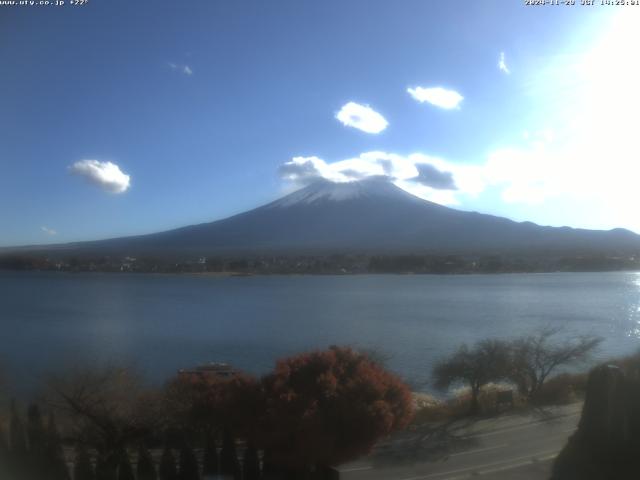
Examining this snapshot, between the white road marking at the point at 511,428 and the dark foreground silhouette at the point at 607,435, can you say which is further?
the white road marking at the point at 511,428

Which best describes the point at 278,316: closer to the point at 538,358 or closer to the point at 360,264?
the point at 538,358

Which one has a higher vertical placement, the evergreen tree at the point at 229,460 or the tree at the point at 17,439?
the tree at the point at 17,439

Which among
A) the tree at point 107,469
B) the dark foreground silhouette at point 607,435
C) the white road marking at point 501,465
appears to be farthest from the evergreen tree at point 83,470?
the dark foreground silhouette at point 607,435

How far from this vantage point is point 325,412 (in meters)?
4.42

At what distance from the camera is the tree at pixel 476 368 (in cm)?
776

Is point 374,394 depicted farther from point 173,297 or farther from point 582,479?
point 173,297

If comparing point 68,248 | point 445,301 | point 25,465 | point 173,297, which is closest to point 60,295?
point 68,248

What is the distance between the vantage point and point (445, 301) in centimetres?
2100

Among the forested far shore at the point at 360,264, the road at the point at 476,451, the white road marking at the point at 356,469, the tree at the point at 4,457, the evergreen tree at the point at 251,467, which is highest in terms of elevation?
the forested far shore at the point at 360,264

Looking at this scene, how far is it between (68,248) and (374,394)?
1974 cm

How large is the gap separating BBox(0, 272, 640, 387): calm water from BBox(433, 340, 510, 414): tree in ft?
3.93

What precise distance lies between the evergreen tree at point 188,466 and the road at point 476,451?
3.66ft

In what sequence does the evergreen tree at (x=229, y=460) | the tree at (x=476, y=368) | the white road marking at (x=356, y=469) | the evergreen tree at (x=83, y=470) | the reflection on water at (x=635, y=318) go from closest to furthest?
the evergreen tree at (x=83, y=470) < the evergreen tree at (x=229, y=460) < the white road marking at (x=356, y=469) < the tree at (x=476, y=368) < the reflection on water at (x=635, y=318)

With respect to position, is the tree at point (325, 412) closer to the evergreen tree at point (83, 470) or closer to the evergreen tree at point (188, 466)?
the evergreen tree at point (188, 466)
